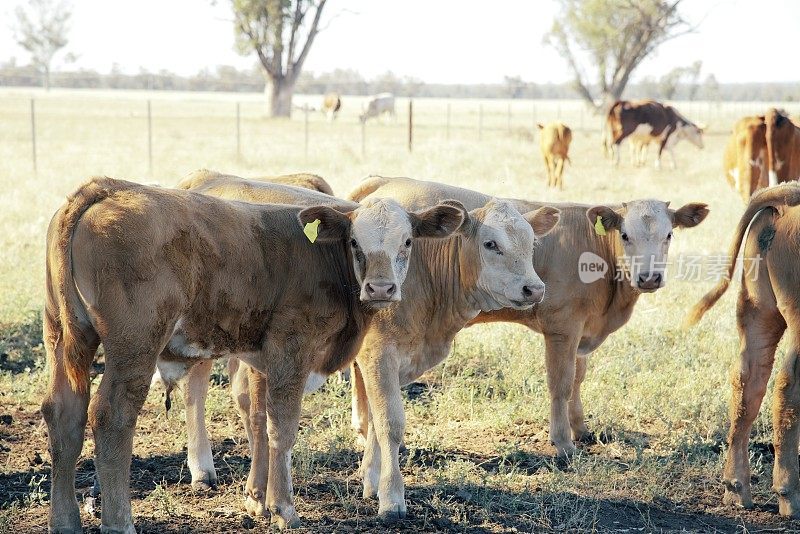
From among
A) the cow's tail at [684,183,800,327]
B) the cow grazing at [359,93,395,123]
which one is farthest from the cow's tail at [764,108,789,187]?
the cow grazing at [359,93,395,123]

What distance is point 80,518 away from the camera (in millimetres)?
4676

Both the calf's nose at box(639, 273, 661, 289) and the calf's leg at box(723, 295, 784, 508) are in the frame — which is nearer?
the calf's leg at box(723, 295, 784, 508)

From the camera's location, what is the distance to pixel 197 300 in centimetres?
459

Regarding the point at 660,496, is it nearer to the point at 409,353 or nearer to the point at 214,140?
the point at 409,353

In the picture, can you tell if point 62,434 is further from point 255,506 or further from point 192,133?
point 192,133

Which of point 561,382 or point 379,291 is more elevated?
point 379,291

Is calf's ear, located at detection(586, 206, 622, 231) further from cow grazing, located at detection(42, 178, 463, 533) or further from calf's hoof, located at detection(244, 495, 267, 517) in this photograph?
calf's hoof, located at detection(244, 495, 267, 517)

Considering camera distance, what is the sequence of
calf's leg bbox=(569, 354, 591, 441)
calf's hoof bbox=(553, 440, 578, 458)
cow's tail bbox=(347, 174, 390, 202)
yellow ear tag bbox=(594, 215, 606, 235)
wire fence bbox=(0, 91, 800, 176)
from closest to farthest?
calf's hoof bbox=(553, 440, 578, 458) → yellow ear tag bbox=(594, 215, 606, 235) → cow's tail bbox=(347, 174, 390, 202) → calf's leg bbox=(569, 354, 591, 441) → wire fence bbox=(0, 91, 800, 176)

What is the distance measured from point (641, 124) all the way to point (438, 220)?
23.8 metres

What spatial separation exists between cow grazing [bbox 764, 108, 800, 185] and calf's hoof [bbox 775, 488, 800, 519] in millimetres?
8960

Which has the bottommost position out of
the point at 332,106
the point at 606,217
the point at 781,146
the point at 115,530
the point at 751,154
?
the point at 115,530

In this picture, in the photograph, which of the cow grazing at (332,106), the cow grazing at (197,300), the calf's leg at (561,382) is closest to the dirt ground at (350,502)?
the calf's leg at (561,382)

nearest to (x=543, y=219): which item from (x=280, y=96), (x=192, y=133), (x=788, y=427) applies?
(x=788, y=427)

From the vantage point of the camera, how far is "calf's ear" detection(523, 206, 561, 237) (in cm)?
611
